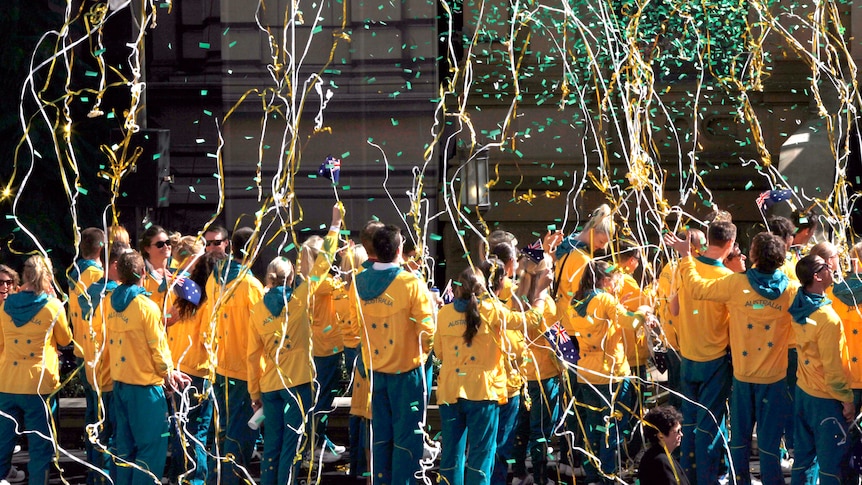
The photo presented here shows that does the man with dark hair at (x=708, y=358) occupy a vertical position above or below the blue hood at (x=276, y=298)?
below

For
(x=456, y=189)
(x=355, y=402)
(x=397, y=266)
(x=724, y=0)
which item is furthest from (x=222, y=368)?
(x=724, y=0)

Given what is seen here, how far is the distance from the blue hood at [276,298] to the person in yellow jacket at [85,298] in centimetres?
104

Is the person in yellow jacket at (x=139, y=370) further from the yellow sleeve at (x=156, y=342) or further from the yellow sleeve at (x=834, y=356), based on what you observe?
the yellow sleeve at (x=834, y=356)

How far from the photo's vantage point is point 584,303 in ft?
23.4

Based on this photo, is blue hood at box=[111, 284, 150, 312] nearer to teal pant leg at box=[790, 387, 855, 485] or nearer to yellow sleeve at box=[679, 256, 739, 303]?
yellow sleeve at box=[679, 256, 739, 303]

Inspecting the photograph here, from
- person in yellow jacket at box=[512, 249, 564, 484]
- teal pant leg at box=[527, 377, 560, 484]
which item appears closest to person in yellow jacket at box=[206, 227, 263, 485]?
person in yellow jacket at box=[512, 249, 564, 484]

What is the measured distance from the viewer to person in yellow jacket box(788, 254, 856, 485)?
631cm

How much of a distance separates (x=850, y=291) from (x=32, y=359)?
4.70m

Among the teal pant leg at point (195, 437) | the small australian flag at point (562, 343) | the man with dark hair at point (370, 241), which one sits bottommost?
the teal pant leg at point (195, 437)

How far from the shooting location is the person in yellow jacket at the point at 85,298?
7457mm

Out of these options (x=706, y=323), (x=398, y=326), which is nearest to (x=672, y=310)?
(x=706, y=323)

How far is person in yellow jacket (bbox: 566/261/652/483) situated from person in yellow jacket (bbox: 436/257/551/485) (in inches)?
Answer: 13.1

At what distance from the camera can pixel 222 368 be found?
7.52 meters

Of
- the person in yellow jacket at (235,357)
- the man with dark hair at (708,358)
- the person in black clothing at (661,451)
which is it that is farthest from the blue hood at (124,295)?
the man with dark hair at (708,358)
